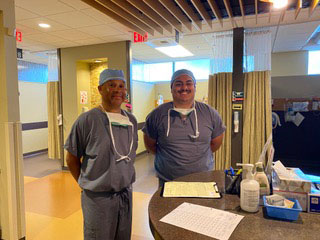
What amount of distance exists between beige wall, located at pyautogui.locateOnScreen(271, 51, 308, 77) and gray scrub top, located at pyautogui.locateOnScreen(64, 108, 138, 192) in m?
4.80

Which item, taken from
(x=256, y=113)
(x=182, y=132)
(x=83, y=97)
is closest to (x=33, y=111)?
(x=83, y=97)

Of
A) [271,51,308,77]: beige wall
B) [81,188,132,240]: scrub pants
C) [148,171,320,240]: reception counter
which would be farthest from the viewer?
[271,51,308,77]: beige wall

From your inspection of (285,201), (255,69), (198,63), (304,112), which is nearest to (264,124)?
(304,112)

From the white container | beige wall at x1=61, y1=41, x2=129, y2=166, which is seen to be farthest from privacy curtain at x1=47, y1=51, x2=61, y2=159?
the white container

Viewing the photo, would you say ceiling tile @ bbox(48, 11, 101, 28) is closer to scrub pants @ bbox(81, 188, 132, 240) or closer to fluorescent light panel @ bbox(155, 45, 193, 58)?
fluorescent light panel @ bbox(155, 45, 193, 58)

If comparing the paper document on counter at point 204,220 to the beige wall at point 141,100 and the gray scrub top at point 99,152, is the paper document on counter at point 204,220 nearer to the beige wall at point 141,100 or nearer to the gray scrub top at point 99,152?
the gray scrub top at point 99,152

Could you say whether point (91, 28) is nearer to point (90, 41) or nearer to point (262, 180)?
point (90, 41)

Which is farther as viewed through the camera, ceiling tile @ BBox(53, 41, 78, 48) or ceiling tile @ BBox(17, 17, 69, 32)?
ceiling tile @ BBox(53, 41, 78, 48)

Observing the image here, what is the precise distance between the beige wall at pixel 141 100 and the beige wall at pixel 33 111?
272cm

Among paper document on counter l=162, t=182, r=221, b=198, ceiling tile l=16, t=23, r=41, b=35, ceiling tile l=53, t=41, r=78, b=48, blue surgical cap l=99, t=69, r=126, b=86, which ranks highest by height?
ceiling tile l=53, t=41, r=78, b=48

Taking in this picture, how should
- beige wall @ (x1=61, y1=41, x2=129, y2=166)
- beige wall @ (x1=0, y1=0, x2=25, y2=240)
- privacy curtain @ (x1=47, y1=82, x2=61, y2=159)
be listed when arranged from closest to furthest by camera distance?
beige wall @ (x1=0, y1=0, x2=25, y2=240), beige wall @ (x1=61, y1=41, x2=129, y2=166), privacy curtain @ (x1=47, y1=82, x2=61, y2=159)

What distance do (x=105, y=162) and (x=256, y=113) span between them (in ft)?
8.52

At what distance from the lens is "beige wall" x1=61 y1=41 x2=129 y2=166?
4094 mm

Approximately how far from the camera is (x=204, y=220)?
1004mm
